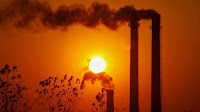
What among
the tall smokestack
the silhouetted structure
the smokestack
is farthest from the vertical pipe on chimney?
the smokestack

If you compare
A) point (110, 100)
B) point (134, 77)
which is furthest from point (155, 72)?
point (110, 100)

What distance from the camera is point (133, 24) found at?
56.5 feet

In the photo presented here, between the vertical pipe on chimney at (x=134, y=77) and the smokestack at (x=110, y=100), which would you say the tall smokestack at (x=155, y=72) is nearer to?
the vertical pipe on chimney at (x=134, y=77)

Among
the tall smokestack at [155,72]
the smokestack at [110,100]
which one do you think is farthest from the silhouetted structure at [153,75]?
the smokestack at [110,100]

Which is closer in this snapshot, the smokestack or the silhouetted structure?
the silhouetted structure

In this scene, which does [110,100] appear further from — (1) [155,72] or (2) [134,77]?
(1) [155,72]

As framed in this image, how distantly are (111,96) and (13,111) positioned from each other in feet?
17.8

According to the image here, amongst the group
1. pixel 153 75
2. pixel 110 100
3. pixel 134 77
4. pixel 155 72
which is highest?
pixel 155 72

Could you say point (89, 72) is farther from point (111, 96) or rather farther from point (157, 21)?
point (157, 21)

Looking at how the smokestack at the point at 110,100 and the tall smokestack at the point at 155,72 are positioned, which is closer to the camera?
the tall smokestack at the point at 155,72

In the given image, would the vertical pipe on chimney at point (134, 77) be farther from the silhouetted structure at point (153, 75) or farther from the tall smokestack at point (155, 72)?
the tall smokestack at point (155, 72)

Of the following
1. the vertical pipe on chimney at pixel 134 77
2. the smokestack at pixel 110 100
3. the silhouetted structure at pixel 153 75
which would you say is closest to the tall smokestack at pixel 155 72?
the silhouetted structure at pixel 153 75

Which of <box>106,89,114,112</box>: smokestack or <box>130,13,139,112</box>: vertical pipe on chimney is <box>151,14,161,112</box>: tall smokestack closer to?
<box>130,13,139,112</box>: vertical pipe on chimney

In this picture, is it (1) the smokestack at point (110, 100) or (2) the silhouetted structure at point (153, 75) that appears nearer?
(2) the silhouetted structure at point (153, 75)
